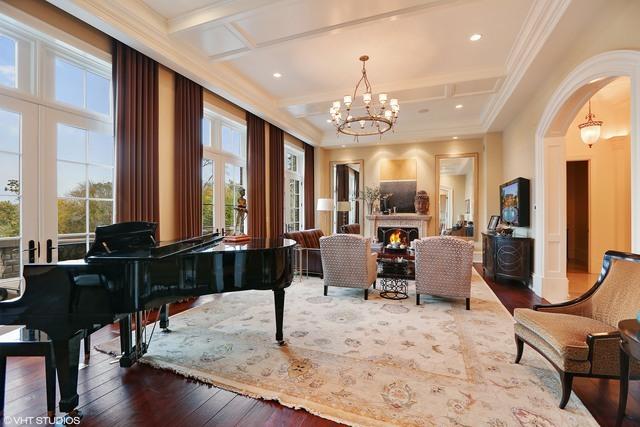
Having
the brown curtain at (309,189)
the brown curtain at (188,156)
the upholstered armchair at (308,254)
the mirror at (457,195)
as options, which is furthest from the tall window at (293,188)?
the mirror at (457,195)

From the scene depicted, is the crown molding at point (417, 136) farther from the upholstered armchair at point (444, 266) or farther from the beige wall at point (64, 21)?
the beige wall at point (64, 21)

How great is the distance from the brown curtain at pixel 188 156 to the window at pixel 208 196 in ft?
1.48

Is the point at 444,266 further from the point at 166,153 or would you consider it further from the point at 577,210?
the point at 577,210

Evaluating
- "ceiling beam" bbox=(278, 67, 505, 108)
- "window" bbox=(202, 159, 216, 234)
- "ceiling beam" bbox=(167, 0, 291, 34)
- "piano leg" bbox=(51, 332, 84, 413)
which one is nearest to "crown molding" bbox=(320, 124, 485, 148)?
"ceiling beam" bbox=(278, 67, 505, 108)

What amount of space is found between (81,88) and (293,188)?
5391 mm

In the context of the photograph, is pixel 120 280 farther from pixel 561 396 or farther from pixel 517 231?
pixel 517 231

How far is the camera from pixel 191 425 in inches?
69.4

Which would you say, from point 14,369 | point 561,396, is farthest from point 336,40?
point 14,369

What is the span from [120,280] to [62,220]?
201 cm

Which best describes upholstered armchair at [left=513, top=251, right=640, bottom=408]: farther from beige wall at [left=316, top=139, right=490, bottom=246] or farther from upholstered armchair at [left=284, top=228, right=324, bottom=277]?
beige wall at [left=316, top=139, right=490, bottom=246]

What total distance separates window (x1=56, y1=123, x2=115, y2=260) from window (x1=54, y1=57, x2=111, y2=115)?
0.99ft

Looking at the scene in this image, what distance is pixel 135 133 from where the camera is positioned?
364 cm

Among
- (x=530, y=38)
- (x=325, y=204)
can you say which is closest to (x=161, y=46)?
(x=530, y=38)

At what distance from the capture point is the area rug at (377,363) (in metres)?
1.88
